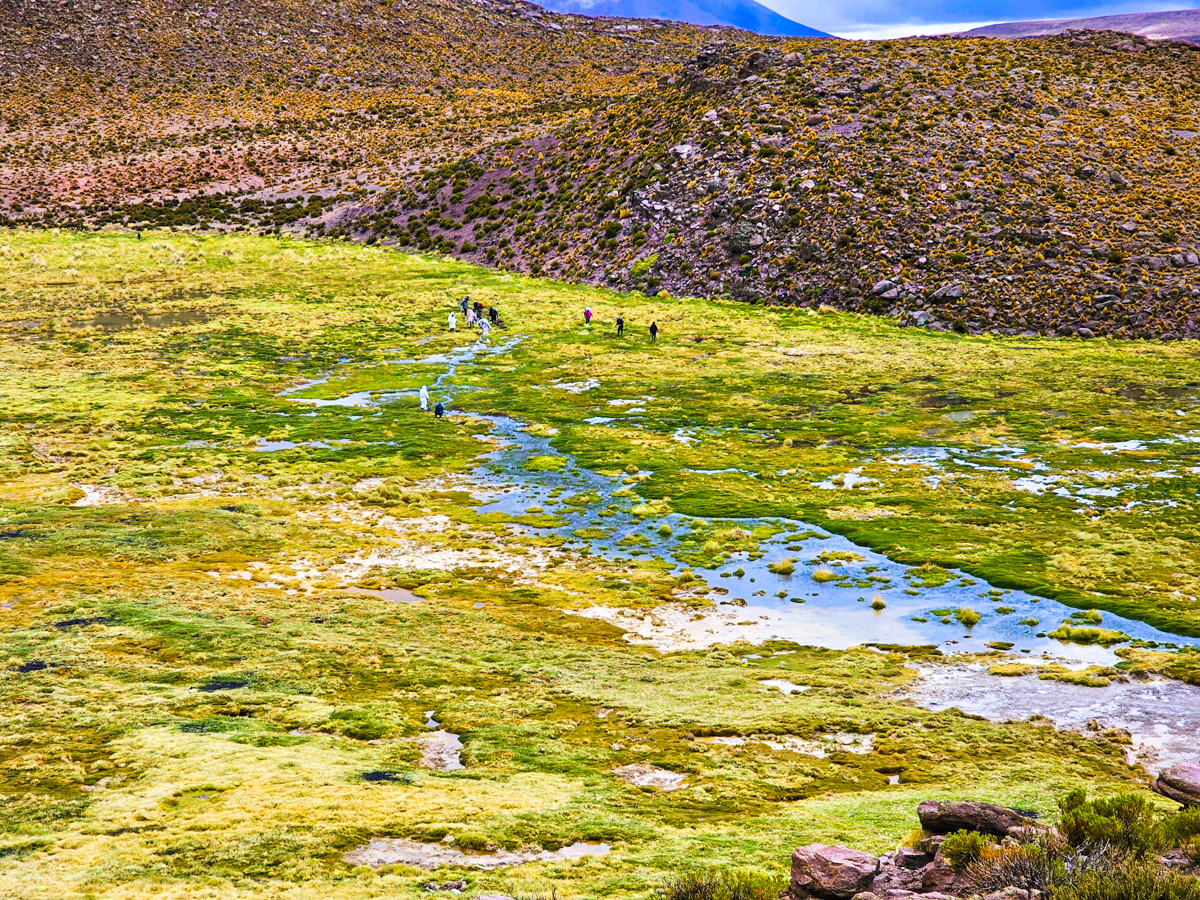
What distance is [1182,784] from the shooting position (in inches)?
653

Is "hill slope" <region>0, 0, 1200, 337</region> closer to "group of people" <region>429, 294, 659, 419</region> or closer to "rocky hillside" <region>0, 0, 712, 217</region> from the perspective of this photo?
"rocky hillside" <region>0, 0, 712, 217</region>

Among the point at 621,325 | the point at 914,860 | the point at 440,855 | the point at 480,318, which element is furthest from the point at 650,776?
the point at 480,318

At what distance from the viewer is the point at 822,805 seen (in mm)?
19391

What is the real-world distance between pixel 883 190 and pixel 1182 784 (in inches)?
3164

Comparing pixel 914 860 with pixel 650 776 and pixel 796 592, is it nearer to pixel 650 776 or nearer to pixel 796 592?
pixel 650 776

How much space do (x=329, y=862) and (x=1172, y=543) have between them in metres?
30.8

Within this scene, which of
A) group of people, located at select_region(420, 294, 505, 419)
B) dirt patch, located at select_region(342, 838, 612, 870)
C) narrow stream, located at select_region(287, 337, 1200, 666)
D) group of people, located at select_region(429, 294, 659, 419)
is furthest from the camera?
group of people, located at select_region(420, 294, 505, 419)

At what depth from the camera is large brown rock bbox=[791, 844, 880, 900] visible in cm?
1366

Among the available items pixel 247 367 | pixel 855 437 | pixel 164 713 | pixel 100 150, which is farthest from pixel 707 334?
pixel 100 150

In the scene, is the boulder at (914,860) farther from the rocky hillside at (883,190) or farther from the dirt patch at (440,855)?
the rocky hillside at (883,190)

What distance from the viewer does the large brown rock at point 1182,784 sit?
53.6ft

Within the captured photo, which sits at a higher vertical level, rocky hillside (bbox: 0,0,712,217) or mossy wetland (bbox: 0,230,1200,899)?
rocky hillside (bbox: 0,0,712,217)

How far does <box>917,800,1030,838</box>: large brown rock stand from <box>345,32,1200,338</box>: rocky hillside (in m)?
66.2

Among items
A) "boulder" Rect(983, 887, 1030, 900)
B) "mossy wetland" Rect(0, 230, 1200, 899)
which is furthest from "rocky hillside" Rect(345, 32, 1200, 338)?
"boulder" Rect(983, 887, 1030, 900)
